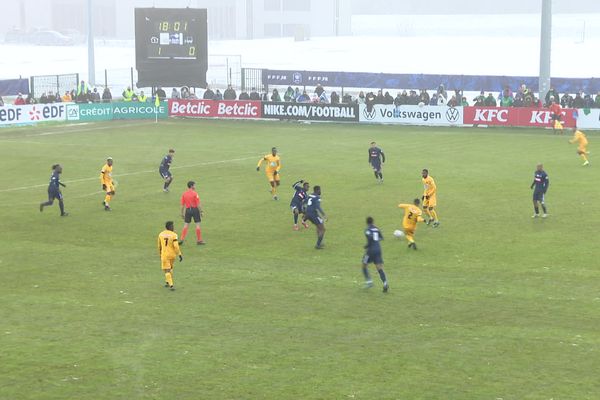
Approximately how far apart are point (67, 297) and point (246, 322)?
4.82 meters

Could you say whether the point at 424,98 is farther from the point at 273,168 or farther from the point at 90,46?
the point at 273,168

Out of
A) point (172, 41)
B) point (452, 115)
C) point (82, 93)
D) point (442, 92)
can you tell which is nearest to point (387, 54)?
point (442, 92)

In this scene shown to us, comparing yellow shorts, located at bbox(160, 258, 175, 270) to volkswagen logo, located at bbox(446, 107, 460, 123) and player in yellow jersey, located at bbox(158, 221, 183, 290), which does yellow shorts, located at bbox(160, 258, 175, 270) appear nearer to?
player in yellow jersey, located at bbox(158, 221, 183, 290)

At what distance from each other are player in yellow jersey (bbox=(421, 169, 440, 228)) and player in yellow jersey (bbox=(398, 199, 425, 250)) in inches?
116

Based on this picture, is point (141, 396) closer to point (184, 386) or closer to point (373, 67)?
point (184, 386)

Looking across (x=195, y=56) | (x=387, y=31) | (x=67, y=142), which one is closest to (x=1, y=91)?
(x=195, y=56)

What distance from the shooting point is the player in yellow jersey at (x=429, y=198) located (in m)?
31.4

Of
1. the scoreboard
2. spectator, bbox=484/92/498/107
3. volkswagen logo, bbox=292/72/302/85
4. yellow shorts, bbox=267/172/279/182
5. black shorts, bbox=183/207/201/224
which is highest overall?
the scoreboard

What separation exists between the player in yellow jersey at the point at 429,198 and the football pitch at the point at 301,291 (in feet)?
1.74

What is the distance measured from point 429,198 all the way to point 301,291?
8823 millimetres

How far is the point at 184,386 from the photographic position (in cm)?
1770

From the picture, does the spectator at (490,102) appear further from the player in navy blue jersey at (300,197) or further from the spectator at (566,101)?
the player in navy blue jersey at (300,197)

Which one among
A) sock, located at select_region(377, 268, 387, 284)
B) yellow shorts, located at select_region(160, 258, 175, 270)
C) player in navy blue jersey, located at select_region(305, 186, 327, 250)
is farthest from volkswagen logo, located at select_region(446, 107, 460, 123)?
yellow shorts, located at select_region(160, 258, 175, 270)

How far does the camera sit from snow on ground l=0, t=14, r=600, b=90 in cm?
10094
